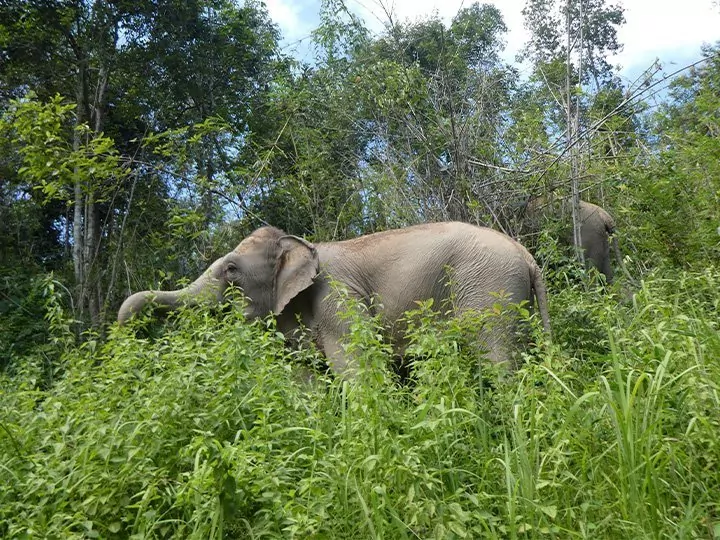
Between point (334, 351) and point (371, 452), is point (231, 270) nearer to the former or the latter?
point (334, 351)

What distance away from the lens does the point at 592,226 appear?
24.1ft

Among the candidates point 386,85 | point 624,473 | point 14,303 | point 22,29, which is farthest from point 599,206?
point 22,29

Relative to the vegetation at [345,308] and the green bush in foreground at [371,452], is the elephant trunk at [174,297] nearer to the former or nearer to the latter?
the vegetation at [345,308]

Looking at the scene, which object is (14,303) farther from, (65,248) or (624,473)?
(624,473)

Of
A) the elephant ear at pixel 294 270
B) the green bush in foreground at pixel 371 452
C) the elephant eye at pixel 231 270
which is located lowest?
the green bush in foreground at pixel 371 452

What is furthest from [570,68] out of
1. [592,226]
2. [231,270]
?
[231,270]

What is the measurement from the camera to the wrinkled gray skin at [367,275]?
4906 mm

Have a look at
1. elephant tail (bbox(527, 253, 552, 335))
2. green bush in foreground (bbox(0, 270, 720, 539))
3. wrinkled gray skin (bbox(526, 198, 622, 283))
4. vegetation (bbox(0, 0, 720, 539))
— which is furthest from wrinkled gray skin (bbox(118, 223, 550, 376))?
wrinkled gray skin (bbox(526, 198, 622, 283))

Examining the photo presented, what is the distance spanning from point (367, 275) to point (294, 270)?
613mm

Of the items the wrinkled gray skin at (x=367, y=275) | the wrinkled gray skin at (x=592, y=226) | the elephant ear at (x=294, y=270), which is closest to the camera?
the wrinkled gray skin at (x=367, y=275)

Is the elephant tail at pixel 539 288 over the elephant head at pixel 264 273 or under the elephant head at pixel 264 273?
under

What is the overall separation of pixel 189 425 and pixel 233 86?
30.8 feet

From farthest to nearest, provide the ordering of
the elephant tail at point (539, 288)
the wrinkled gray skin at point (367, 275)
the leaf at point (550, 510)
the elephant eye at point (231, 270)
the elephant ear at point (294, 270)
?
the elephant eye at point (231, 270) < the elephant ear at point (294, 270) < the wrinkled gray skin at point (367, 275) < the elephant tail at point (539, 288) < the leaf at point (550, 510)

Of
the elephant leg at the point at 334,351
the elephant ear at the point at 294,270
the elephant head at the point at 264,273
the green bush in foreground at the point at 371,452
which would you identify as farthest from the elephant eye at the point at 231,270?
the green bush in foreground at the point at 371,452
